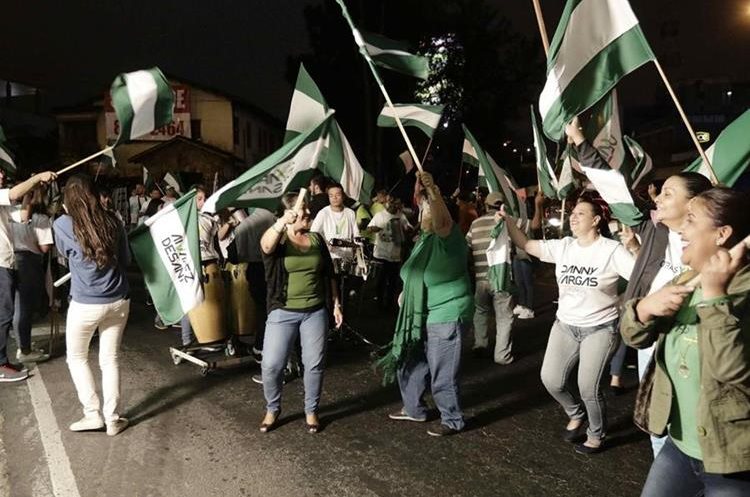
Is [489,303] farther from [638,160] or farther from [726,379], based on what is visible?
[726,379]

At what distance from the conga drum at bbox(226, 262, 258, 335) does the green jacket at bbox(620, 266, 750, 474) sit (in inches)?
227

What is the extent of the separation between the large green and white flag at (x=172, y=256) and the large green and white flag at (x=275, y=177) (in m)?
0.46

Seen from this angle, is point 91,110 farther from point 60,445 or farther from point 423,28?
point 60,445

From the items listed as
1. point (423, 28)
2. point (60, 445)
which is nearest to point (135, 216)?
point (60, 445)

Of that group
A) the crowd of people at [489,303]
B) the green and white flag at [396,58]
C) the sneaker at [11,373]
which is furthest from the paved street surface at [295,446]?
the green and white flag at [396,58]

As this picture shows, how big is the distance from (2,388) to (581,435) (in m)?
5.71

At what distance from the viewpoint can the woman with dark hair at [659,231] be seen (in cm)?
319

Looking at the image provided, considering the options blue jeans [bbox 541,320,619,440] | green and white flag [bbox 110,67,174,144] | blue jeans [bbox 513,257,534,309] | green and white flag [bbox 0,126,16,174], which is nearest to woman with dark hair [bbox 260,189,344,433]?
green and white flag [bbox 110,67,174,144]

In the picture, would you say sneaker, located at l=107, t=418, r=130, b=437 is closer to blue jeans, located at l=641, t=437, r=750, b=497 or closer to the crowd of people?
the crowd of people

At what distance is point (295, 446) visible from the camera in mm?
4910

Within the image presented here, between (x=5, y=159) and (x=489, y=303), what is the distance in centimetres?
588

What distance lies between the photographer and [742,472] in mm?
2193

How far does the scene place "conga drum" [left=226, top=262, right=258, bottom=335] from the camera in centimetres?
731

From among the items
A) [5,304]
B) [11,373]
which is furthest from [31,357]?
[5,304]
